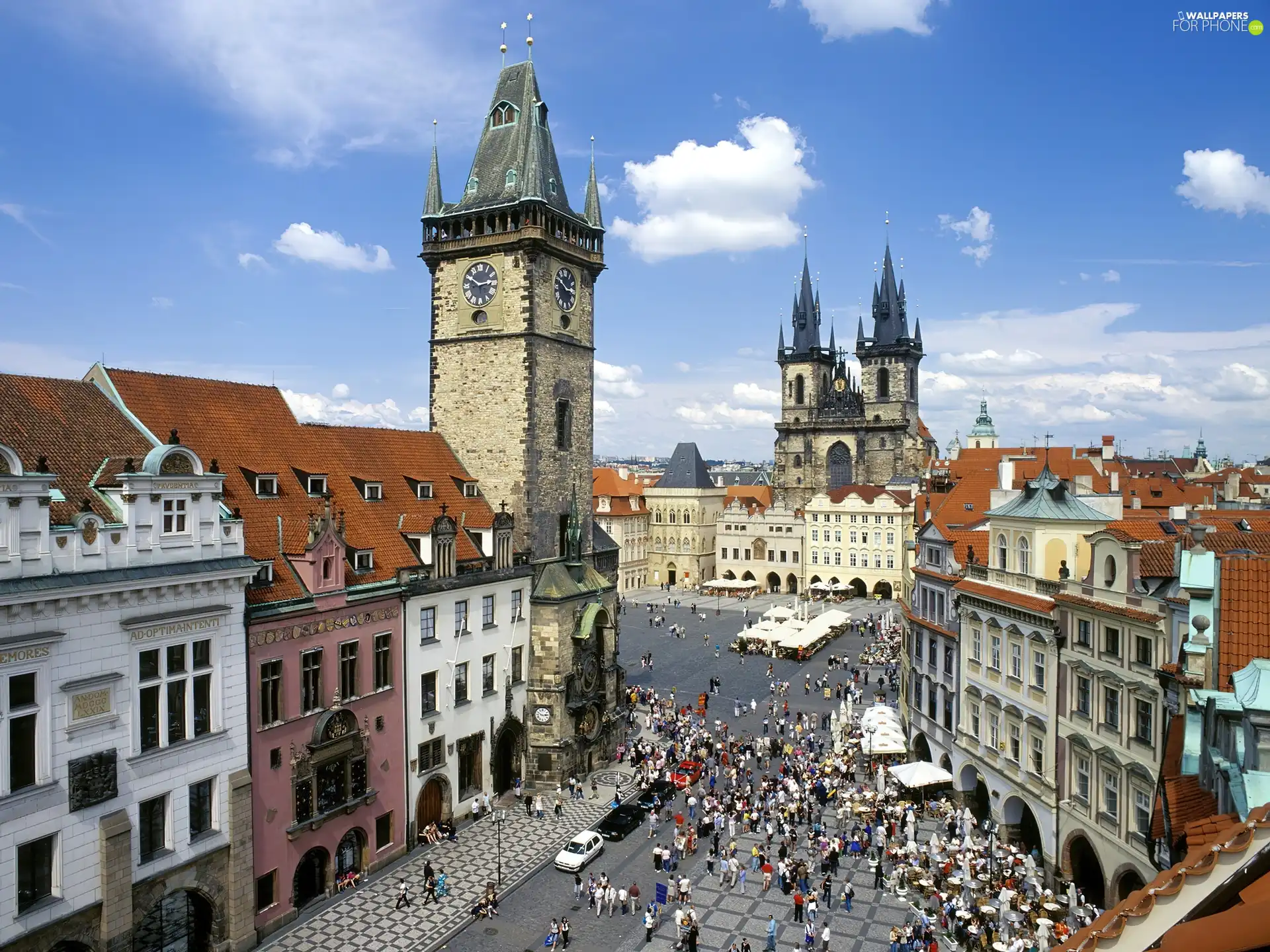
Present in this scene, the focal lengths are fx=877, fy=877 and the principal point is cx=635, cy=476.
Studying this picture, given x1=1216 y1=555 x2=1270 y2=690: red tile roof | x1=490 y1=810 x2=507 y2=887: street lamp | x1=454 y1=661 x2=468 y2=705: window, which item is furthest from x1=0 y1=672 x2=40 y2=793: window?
x1=1216 y1=555 x2=1270 y2=690: red tile roof

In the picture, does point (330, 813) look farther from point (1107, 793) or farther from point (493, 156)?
point (493, 156)

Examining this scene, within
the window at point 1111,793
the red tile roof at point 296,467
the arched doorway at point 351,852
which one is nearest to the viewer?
the window at point 1111,793

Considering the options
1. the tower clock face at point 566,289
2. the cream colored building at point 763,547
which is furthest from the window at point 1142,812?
the cream colored building at point 763,547

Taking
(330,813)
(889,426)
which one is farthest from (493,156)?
(889,426)

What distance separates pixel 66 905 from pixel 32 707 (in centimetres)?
480

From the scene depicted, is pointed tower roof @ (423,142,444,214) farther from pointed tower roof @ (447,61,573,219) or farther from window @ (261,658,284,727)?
window @ (261,658,284,727)

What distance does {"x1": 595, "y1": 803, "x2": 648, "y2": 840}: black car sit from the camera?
34.5 m

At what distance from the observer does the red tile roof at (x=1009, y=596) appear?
99.5 feet

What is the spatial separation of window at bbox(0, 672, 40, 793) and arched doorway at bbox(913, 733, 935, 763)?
114 feet

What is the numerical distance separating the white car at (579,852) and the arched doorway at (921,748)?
17016 mm

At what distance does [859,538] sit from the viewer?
10469 centimetres

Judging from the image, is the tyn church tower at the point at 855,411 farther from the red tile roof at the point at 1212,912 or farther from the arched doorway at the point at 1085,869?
the red tile roof at the point at 1212,912

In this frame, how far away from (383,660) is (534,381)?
48.5 ft

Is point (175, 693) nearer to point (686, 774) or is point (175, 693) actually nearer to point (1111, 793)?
point (686, 774)
